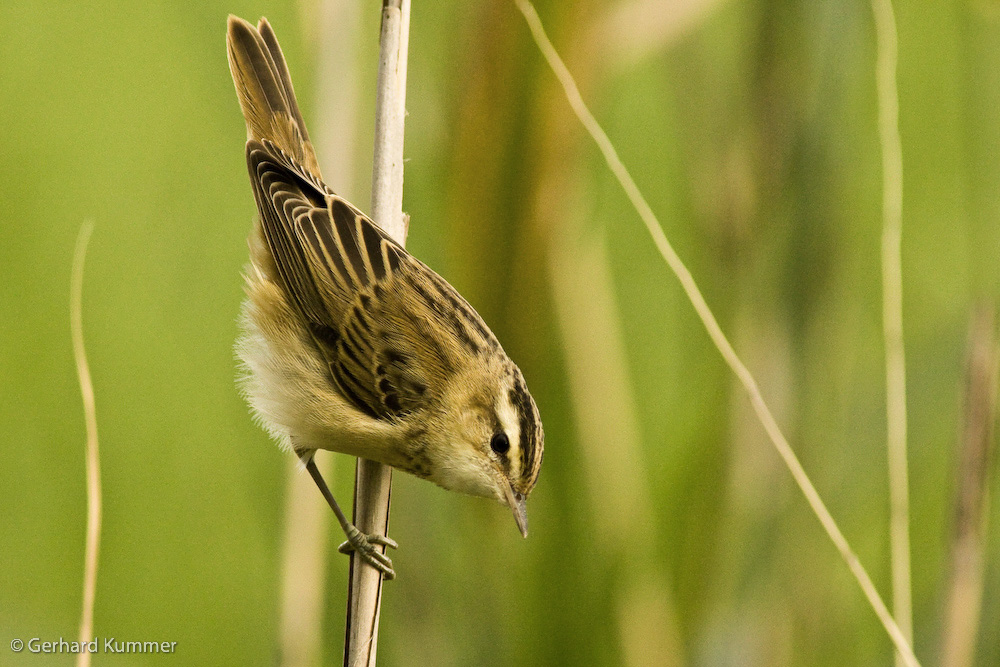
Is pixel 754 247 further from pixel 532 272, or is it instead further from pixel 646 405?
pixel 646 405

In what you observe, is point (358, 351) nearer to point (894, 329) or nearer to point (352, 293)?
point (352, 293)

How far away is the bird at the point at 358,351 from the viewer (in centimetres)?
274

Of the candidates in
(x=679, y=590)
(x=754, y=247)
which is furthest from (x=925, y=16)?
(x=679, y=590)

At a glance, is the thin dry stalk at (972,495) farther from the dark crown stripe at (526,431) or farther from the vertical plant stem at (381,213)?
the vertical plant stem at (381,213)

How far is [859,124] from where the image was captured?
338 centimetres

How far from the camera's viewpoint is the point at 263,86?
3.25 m

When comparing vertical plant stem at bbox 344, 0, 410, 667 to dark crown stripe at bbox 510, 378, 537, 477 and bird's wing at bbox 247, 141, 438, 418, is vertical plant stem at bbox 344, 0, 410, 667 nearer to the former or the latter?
bird's wing at bbox 247, 141, 438, 418

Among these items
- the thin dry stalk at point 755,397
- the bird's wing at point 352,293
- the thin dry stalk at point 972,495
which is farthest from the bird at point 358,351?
the thin dry stalk at point 972,495

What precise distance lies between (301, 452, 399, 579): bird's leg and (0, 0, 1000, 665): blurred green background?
0.07 m

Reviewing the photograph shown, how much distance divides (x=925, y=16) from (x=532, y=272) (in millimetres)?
2585

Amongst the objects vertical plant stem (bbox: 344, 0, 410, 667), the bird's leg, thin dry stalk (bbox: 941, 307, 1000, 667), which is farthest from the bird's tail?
thin dry stalk (bbox: 941, 307, 1000, 667)

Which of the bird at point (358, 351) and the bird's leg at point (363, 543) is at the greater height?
the bird at point (358, 351)

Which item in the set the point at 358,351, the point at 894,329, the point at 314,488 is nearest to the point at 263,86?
the point at 358,351

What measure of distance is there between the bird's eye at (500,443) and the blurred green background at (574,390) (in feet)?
0.49
